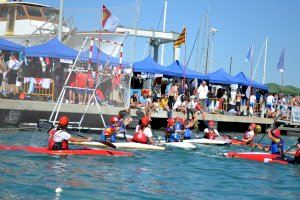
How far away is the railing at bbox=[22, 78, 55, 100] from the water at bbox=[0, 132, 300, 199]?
459 cm

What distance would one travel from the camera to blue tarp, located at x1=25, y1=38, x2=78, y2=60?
2312 centimetres

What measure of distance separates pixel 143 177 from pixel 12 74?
1021 centimetres

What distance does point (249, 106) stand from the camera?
3334 cm

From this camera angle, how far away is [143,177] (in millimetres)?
12766

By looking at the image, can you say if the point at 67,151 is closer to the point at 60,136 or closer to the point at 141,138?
the point at 60,136

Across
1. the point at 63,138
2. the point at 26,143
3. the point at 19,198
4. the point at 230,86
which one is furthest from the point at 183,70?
the point at 19,198

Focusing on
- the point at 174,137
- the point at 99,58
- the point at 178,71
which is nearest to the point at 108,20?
the point at 99,58

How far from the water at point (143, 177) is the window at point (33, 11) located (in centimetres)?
1669

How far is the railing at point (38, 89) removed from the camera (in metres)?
21.7

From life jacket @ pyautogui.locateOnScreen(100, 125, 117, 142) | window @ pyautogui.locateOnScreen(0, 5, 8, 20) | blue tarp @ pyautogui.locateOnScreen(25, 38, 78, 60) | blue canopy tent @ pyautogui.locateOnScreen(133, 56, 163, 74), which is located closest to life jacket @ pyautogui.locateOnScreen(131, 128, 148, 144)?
life jacket @ pyautogui.locateOnScreen(100, 125, 117, 142)

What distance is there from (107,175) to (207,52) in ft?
115

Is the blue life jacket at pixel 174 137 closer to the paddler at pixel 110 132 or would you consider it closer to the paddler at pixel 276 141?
the paddler at pixel 110 132

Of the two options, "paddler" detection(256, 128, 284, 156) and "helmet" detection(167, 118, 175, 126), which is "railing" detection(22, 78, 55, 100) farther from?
"paddler" detection(256, 128, 284, 156)

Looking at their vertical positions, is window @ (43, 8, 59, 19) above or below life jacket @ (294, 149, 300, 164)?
above
